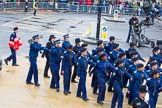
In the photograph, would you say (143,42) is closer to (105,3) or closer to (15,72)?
(15,72)

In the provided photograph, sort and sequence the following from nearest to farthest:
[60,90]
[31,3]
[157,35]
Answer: [60,90]
[157,35]
[31,3]

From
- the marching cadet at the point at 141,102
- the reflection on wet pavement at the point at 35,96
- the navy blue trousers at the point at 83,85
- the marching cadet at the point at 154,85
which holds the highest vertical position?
the marching cadet at the point at 141,102

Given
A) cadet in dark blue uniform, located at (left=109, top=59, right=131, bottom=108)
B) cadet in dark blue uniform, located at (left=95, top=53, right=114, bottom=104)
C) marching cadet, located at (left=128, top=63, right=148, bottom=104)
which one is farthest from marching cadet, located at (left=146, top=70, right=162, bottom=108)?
cadet in dark blue uniform, located at (left=95, top=53, right=114, bottom=104)

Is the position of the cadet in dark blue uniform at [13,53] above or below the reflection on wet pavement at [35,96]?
above

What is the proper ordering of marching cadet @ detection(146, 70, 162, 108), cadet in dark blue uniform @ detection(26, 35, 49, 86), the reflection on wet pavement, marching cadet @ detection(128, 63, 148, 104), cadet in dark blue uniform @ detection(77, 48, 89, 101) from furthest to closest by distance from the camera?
cadet in dark blue uniform @ detection(26, 35, 49, 86) < cadet in dark blue uniform @ detection(77, 48, 89, 101) < the reflection on wet pavement < marching cadet @ detection(128, 63, 148, 104) < marching cadet @ detection(146, 70, 162, 108)

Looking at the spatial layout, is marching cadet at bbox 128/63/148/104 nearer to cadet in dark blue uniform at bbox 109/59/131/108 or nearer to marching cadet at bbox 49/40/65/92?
cadet in dark blue uniform at bbox 109/59/131/108

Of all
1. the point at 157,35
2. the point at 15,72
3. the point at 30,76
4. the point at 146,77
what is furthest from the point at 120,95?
the point at 157,35

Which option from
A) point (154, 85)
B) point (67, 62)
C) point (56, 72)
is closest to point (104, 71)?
point (67, 62)

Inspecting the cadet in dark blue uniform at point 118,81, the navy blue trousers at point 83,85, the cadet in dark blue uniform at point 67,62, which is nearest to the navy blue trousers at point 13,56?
the cadet in dark blue uniform at point 67,62

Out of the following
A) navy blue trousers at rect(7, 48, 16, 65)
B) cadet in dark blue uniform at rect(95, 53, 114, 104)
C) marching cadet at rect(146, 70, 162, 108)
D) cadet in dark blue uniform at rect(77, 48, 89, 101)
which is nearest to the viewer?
marching cadet at rect(146, 70, 162, 108)

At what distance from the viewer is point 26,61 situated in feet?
69.0

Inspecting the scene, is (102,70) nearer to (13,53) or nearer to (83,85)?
(83,85)

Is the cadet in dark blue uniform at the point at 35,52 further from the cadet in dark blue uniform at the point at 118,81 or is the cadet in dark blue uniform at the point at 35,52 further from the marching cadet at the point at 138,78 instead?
the marching cadet at the point at 138,78

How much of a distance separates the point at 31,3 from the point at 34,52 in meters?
28.6
